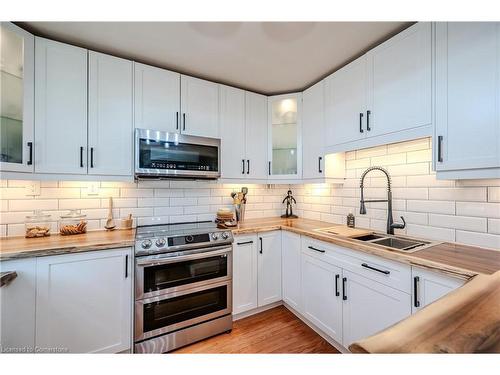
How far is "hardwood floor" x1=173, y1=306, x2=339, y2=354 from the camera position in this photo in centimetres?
173

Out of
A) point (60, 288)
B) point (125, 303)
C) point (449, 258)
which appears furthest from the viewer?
point (125, 303)

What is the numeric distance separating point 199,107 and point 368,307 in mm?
2171

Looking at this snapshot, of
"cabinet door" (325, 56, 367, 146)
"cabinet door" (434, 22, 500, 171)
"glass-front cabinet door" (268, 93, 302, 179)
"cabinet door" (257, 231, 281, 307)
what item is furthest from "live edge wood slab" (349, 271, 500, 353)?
"glass-front cabinet door" (268, 93, 302, 179)

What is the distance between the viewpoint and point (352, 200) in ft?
7.27

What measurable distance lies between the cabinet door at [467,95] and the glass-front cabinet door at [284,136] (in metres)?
1.32

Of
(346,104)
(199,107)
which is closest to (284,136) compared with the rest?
(346,104)

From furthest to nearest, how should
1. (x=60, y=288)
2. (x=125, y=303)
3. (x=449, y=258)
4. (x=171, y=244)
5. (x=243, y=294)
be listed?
(x=243, y=294) < (x=171, y=244) < (x=125, y=303) < (x=60, y=288) < (x=449, y=258)

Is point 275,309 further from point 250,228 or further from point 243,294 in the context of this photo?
point 250,228

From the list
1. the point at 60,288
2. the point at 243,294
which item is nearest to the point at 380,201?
the point at 243,294

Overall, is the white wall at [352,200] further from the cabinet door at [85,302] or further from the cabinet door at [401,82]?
the cabinet door at [85,302]

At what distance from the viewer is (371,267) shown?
4.64ft

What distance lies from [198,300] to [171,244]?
0.56 m

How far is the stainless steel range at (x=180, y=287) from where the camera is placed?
1.61 metres

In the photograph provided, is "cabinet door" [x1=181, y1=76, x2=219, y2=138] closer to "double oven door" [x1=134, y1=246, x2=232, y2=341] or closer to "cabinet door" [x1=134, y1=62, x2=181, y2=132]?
"cabinet door" [x1=134, y1=62, x2=181, y2=132]
